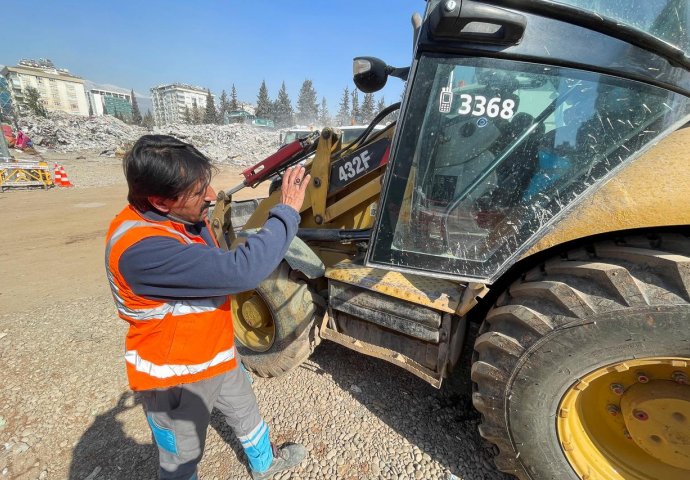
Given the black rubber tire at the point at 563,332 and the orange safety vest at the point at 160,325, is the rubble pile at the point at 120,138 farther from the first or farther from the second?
the black rubber tire at the point at 563,332

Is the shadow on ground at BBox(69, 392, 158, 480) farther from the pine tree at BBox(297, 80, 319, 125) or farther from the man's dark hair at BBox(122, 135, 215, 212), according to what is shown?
the pine tree at BBox(297, 80, 319, 125)

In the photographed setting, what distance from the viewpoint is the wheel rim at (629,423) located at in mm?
1496

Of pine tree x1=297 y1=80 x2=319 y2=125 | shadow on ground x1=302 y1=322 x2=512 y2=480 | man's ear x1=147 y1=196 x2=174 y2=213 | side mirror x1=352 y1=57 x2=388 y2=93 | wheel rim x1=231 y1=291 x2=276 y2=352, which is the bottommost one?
shadow on ground x1=302 y1=322 x2=512 y2=480

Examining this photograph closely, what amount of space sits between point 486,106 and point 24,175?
15195mm

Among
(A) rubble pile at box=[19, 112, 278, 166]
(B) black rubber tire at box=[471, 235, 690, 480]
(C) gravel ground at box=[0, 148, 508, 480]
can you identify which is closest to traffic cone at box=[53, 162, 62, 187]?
(A) rubble pile at box=[19, 112, 278, 166]

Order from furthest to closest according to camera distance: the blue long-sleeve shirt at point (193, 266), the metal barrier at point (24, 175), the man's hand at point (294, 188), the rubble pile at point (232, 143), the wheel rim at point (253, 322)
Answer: the rubble pile at point (232, 143) < the metal barrier at point (24, 175) < the wheel rim at point (253, 322) < the man's hand at point (294, 188) < the blue long-sleeve shirt at point (193, 266)

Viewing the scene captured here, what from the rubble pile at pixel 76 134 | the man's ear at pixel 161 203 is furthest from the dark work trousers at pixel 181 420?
the rubble pile at pixel 76 134

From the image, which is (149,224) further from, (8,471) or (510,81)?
(8,471)

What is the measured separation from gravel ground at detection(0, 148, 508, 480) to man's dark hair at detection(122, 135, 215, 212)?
171 cm

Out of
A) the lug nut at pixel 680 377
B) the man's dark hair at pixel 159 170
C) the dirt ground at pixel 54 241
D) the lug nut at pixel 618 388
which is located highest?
the man's dark hair at pixel 159 170

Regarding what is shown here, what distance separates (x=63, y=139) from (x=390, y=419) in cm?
3272

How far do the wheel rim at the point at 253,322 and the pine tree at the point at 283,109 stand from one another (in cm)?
6414

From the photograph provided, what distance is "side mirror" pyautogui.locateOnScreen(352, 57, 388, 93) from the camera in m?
2.05

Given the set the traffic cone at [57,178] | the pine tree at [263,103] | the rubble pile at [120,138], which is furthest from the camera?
the pine tree at [263,103]
